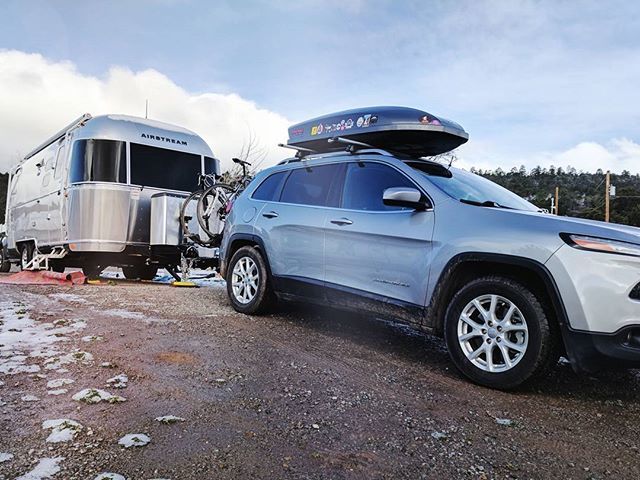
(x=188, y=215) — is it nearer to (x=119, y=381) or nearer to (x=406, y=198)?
(x=406, y=198)

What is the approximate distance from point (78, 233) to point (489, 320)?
7351 millimetres

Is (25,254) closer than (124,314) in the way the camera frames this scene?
No

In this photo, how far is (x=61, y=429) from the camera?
95.7 inches

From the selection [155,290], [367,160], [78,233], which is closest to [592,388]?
[367,160]

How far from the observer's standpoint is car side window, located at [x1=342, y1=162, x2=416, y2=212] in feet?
14.4

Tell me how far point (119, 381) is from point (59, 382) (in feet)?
1.21

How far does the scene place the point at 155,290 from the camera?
26.1ft

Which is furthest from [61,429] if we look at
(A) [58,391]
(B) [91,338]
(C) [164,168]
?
(C) [164,168]

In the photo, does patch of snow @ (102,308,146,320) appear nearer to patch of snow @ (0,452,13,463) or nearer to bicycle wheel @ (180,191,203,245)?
bicycle wheel @ (180,191,203,245)

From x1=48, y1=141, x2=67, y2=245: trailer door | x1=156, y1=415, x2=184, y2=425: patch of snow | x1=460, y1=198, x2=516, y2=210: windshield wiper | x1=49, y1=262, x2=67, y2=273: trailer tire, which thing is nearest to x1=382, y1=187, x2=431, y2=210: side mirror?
x1=460, y1=198, x2=516, y2=210: windshield wiper

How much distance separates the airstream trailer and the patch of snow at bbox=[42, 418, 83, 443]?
6213 millimetres

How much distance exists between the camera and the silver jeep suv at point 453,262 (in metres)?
3.08

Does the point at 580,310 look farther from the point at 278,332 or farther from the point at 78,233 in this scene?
the point at 78,233

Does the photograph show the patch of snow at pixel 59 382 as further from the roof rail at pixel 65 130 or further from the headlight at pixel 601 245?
the roof rail at pixel 65 130
